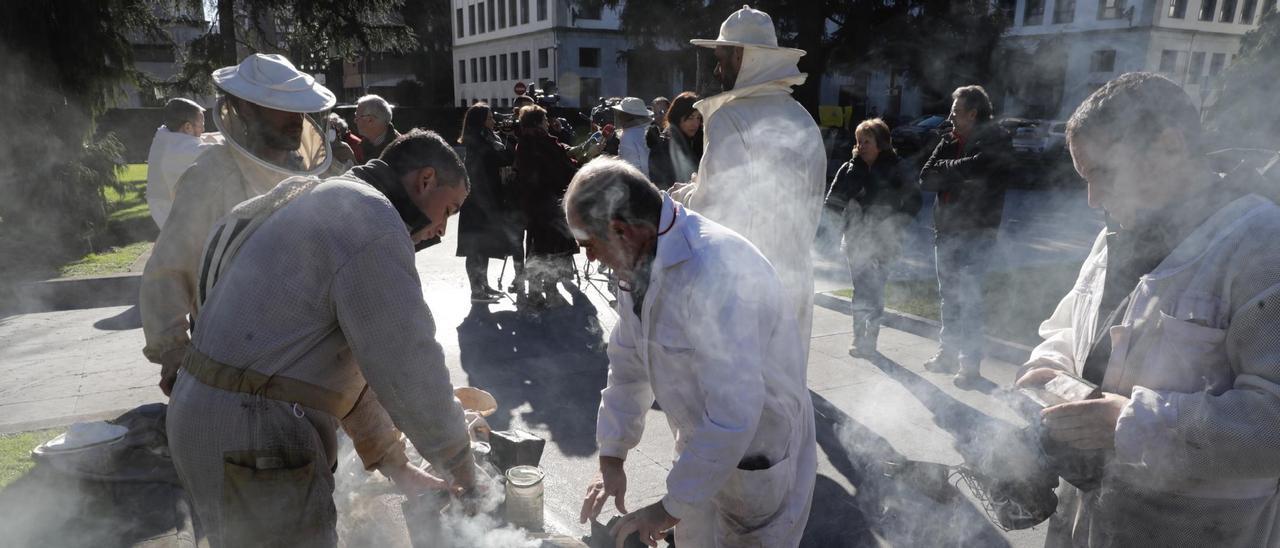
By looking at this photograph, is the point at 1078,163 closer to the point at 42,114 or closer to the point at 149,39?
the point at 42,114

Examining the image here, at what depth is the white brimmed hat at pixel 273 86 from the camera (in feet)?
8.70

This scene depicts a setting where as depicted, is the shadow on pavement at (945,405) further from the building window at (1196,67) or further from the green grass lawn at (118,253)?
the building window at (1196,67)

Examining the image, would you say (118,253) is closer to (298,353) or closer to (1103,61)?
(298,353)

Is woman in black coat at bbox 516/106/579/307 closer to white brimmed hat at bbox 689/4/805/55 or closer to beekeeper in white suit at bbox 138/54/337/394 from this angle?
white brimmed hat at bbox 689/4/805/55

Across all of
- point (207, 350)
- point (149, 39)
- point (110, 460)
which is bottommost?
point (110, 460)

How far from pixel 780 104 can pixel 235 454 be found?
2.81 m

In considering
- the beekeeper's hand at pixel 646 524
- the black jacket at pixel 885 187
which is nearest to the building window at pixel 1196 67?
the black jacket at pixel 885 187

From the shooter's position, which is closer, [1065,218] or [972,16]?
[1065,218]

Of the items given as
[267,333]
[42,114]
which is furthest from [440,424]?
[42,114]

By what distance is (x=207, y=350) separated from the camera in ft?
6.06

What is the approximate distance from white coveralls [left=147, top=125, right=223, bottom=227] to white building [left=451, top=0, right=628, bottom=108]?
42454 millimetres

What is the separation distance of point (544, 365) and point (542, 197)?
89.9 inches

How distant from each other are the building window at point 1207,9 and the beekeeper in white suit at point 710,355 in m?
31.4

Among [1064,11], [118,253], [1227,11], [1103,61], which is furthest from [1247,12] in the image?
[118,253]
